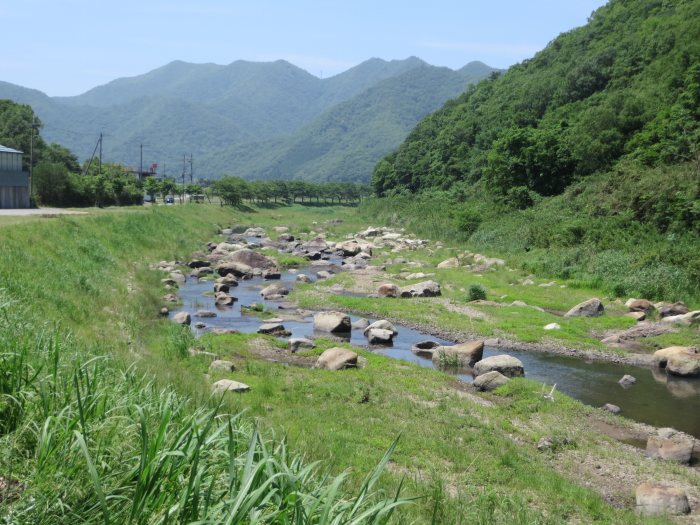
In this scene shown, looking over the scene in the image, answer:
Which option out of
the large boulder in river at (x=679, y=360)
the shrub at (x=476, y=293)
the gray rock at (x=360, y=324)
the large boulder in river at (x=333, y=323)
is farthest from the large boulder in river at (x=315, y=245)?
the large boulder in river at (x=679, y=360)

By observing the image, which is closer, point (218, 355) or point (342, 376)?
point (342, 376)

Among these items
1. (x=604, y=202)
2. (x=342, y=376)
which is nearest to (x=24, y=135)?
(x=604, y=202)

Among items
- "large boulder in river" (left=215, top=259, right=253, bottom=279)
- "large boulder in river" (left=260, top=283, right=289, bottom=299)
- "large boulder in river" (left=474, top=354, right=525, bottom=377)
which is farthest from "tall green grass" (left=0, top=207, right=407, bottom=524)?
"large boulder in river" (left=215, top=259, right=253, bottom=279)

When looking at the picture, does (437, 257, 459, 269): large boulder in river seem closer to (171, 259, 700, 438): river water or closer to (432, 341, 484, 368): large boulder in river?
(171, 259, 700, 438): river water

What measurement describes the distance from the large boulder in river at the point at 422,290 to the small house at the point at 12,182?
39.0m

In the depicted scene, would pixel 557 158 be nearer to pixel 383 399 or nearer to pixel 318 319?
pixel 318 319

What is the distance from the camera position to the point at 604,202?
1781 inches

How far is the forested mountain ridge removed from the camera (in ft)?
173

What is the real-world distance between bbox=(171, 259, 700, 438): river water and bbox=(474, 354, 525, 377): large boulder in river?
0.51 meters

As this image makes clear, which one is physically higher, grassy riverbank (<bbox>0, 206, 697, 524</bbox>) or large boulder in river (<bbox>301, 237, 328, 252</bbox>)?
grassy riverbank (<bbox>0, 206, 697, 524</bbox>)

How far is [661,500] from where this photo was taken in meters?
12.2

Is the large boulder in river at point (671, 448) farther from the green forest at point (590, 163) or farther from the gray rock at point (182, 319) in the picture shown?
the gray rock at point (182, 319)

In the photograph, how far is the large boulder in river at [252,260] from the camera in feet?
152

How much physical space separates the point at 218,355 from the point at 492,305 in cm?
1611
